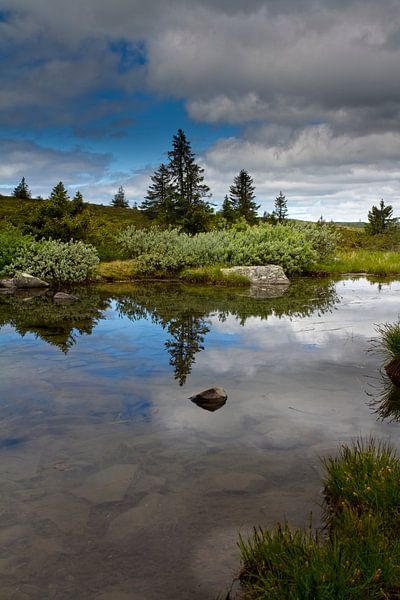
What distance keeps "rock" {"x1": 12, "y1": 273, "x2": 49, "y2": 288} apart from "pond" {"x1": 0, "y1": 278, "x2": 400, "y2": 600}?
35.4ft

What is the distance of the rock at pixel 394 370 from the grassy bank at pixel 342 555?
4.72 meters

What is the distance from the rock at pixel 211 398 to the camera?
756cm

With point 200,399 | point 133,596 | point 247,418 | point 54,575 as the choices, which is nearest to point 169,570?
point 133,596

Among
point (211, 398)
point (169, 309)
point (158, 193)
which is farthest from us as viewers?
point (158, 193)

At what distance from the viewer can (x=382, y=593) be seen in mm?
3100

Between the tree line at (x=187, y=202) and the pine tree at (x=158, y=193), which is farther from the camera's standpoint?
the pine tree at (x=158, y=193)

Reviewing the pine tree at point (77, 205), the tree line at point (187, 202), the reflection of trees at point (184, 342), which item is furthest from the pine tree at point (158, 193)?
the reflection of trees at point (184, 342)

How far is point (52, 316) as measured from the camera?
52.0 ft

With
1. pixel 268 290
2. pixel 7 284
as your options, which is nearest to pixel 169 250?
pixel 268 290

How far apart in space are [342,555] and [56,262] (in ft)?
78.7

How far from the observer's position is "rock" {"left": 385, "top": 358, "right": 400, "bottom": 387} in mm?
8979

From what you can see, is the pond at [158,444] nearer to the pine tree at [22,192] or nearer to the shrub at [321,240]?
the shrub at [321,240]

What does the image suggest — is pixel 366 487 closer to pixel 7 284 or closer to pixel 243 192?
pixel 7 284

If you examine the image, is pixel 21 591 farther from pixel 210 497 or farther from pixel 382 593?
pixel 382 593
